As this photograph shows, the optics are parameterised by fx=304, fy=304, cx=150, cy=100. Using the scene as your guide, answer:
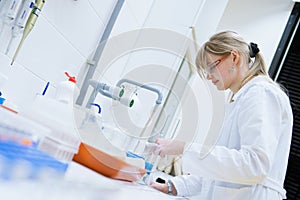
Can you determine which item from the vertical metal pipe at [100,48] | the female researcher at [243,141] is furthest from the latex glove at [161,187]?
the vertical metal pipe at [100,48]

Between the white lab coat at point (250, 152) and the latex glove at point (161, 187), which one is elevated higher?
the white lab coat at point (250, 152)

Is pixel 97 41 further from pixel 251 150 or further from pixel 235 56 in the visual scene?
pixel 251 150

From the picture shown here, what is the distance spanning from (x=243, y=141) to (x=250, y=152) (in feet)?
0.19

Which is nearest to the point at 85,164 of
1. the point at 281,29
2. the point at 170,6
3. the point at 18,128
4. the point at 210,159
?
the point at 18,128

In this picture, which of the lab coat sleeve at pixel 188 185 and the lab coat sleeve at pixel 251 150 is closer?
the lab coat sleeve at pixel 251 150

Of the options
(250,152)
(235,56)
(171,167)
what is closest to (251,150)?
(250,152)

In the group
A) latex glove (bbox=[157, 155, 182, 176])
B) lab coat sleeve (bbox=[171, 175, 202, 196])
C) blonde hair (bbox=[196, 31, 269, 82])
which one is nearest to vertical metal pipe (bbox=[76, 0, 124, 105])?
blonde hair (bbox=[196, 31, 269, 82])

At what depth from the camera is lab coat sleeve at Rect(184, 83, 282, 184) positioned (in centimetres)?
103

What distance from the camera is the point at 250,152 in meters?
1.03

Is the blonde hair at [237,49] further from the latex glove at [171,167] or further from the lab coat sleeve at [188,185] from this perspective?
the latex glove at [171,167]

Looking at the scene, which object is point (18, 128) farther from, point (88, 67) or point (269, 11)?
point (269, 11)

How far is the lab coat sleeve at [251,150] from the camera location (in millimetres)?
1025

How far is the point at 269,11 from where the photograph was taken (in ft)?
9.75

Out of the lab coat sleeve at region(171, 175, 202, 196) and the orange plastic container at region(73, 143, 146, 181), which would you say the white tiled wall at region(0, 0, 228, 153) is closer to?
the orange plastic container at region(73, 143, 146, 181)
